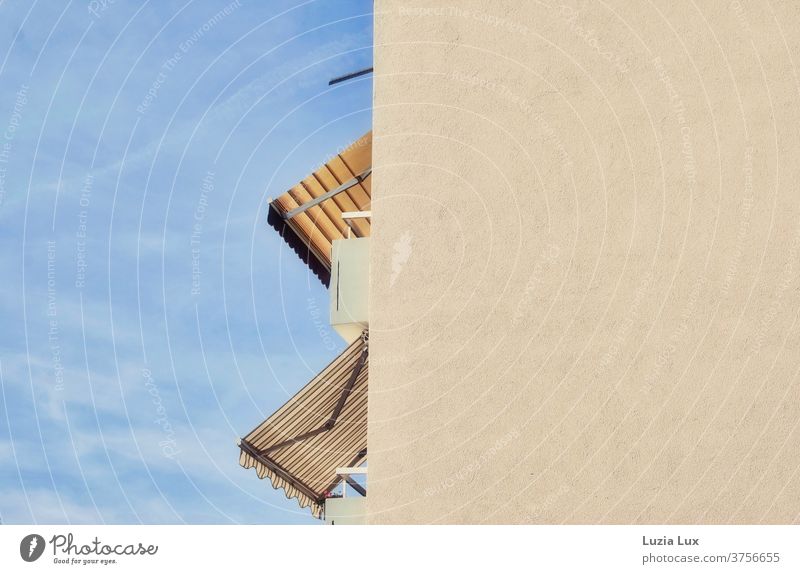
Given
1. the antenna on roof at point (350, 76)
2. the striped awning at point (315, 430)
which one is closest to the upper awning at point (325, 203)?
the antenna on roof at point (350, 76)

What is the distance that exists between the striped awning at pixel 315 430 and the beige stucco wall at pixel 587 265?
64cm

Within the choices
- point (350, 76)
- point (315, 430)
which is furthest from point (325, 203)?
point (315, 430)

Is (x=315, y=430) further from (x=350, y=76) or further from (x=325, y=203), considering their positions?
(x=350, y=76)

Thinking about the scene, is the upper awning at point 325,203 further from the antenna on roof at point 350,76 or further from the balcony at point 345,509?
the balcony at point 345,509

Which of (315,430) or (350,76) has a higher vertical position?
(350,76)

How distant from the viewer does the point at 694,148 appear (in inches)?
305

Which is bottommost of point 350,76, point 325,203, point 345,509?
point 345,509

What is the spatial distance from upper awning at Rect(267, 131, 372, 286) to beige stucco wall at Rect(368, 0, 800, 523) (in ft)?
5.35

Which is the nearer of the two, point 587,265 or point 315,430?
point 587,265

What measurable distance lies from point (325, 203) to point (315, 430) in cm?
266

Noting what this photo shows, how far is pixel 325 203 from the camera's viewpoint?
1095 cm

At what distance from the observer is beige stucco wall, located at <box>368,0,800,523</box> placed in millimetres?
7195
